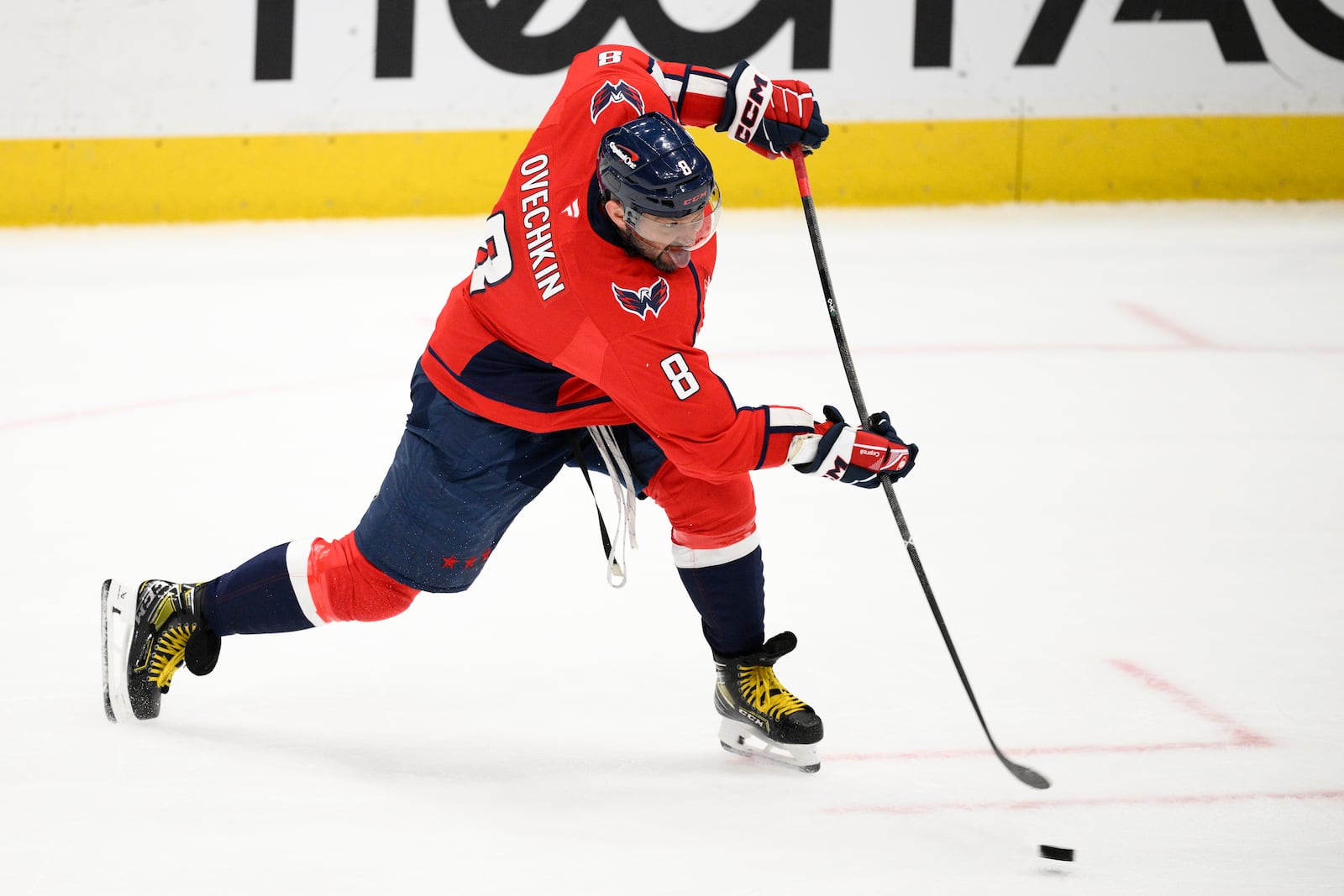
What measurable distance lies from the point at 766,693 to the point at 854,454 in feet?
1.59

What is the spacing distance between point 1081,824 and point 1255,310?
11.4 feet

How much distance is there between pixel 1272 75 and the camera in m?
6.67

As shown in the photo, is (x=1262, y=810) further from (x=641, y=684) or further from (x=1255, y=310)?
(x=1255, y=310)

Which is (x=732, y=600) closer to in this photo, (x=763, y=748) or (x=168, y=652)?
(x=763, y=748)

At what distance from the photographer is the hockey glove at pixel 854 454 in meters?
2.40

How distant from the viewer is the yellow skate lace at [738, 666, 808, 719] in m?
2.62

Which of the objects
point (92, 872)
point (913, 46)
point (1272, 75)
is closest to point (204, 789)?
point (92, 872)

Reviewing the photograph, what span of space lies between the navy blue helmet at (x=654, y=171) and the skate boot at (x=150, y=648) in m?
1.12

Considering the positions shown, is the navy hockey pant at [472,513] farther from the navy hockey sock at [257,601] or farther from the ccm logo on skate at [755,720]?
the ccm logo on skate at [755,720]

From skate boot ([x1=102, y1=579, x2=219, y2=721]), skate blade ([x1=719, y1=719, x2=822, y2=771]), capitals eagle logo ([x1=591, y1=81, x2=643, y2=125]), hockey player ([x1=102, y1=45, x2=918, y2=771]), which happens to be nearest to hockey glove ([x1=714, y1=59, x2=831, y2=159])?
→ hockey player ([x1=102, y1=45, x2=918, y2=771])

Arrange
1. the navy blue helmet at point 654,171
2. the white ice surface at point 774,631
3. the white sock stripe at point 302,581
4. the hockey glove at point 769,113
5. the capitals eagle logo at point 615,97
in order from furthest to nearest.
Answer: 1. the hockey glove at point 769,113
2. the white sock stripe at point 302,581
3. the capitals eagle logo at point 615,97
4. the white ice surface at point 774,631
5. the navy blue helmet at point 654,171

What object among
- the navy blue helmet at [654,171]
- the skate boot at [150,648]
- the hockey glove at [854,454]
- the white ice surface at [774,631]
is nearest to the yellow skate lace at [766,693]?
the white ice surface at [774,631]

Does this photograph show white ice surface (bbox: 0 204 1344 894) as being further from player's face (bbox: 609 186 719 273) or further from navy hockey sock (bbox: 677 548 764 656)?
player's face (bbox: 609 186 719 273)

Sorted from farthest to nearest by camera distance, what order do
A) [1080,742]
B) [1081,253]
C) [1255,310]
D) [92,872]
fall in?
1. [1081,253]
2. [1255,310]
3. [1080,742]
4. [92,872]
